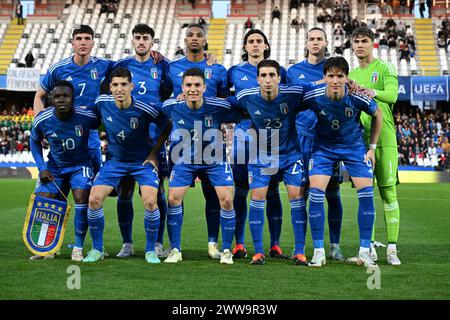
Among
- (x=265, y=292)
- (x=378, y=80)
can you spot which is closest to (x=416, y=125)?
(x=378, y=80)

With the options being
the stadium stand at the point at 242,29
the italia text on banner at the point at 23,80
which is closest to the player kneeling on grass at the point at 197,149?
the stadium stand at the point at 242,29

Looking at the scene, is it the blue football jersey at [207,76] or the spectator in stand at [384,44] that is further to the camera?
the spectator in stand at [384,44]

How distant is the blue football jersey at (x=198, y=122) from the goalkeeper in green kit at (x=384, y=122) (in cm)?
132

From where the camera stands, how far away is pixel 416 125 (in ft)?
93.9

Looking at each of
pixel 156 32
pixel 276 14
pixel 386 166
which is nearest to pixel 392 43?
pixel 276 14

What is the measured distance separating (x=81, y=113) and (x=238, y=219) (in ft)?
6.23

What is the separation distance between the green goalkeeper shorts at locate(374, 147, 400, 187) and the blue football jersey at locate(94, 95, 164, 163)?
7.08ft

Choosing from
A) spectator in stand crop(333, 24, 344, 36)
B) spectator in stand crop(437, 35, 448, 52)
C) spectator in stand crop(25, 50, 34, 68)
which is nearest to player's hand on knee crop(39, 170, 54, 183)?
spectator in stand crop(25, 50, 34, 68)

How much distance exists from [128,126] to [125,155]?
28 centimetres

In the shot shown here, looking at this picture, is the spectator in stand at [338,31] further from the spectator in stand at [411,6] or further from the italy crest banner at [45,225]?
the italy crest banner at [45,225]

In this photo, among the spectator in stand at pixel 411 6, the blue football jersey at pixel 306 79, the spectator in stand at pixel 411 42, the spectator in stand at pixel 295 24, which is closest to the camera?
the blue football jersey at pixel 306 79

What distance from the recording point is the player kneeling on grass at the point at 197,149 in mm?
7156

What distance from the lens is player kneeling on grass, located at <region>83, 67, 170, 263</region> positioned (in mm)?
7156
